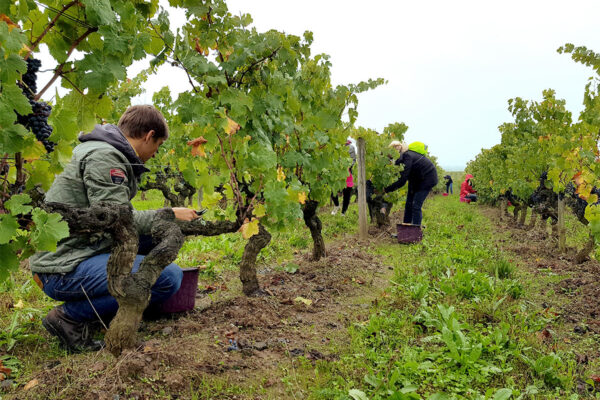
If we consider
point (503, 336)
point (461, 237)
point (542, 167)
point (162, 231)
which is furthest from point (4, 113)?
point (542, 167)

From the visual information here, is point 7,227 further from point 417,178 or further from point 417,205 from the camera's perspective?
point 417,178

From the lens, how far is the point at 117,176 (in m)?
2.63

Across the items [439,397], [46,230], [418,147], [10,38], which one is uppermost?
[418,147]

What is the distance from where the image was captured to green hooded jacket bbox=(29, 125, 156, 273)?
101 inches

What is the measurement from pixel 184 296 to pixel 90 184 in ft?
4.35

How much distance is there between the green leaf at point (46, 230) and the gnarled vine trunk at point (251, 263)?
2361 mm

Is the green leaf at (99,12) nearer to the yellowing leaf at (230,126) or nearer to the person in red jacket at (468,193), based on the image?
the yellowing leaf at (230,126)

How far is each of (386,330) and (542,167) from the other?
21.2ft

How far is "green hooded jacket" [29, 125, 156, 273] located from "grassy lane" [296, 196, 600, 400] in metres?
1.73

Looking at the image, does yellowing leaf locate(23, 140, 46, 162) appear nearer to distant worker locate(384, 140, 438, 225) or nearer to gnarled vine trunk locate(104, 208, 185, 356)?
gnarled vine trunk locate(104, 208, 185, 356)

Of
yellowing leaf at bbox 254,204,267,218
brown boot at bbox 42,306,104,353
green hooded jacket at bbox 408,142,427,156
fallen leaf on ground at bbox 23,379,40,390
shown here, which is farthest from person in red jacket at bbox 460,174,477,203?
fallen leaf on ground at bbox 23,379,40,390

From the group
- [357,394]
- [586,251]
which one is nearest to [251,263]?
[357,394]

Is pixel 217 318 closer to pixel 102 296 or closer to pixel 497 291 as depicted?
pixel 102 296

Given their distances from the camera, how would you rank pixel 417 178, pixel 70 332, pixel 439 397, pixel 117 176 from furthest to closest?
pixel 417 178 < pixel 70 332 < pixel 117 176 < pixel 439 397
